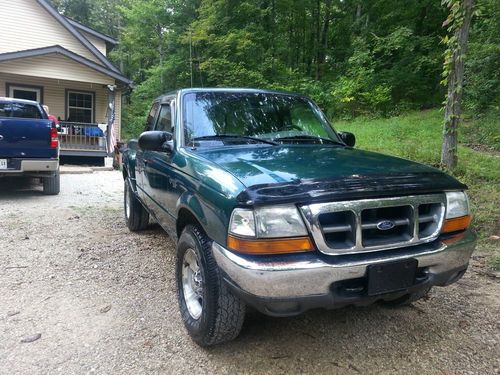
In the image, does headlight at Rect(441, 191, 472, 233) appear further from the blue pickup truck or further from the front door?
the front door

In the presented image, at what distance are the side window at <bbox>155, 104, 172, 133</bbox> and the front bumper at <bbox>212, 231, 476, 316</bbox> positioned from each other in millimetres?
2046

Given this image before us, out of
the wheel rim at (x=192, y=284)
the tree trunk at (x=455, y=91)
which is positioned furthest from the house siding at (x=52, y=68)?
the wheel rim at (x=192, y=284)

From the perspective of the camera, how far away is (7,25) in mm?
15461

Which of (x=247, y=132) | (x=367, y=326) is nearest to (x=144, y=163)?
(x=247, y=132)

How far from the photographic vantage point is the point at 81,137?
14539 millimetres

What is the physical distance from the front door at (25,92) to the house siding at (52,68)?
5.18 ft

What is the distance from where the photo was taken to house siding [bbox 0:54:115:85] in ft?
46.0

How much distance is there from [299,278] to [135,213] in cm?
394

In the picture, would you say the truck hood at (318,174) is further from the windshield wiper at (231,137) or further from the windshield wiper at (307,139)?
the windshield wiper at (307,139)

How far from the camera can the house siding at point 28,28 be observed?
15398 millimetres

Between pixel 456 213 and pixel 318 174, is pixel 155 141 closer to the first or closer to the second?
pixel 318 174

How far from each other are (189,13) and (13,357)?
24238mm

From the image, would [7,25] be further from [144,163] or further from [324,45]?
[324,45]

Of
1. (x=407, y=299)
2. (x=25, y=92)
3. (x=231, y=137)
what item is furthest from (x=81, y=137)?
(x=407, y=299)
